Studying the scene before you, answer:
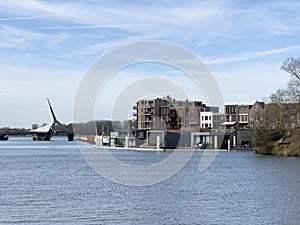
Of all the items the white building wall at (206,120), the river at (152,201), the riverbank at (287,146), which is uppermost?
the white building wall at (206,120)

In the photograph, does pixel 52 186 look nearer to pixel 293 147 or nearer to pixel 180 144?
pixel 293 147

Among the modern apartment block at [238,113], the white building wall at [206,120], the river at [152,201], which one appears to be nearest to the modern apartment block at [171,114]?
the white building wall at [206,120]

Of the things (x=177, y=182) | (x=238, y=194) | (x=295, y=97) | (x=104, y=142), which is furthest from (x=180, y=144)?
(x=238, y=194)

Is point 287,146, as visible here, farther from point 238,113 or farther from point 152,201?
point 152,201

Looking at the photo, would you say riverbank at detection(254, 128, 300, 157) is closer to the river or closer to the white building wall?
the river

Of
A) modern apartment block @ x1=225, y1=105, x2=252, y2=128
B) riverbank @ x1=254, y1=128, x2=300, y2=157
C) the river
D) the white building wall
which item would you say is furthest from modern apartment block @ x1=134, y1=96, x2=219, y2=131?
the river

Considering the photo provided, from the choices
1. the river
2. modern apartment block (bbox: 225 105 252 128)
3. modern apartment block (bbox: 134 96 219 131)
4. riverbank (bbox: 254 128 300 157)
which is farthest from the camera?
modern apartment block (bbox: 225 105 252 128)

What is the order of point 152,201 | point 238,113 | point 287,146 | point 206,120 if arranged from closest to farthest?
point 152,201
point 287,146
point 206,120
point 238,113

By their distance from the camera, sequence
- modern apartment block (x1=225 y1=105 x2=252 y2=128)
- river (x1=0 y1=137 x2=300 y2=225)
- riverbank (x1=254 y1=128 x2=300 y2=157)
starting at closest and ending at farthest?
river (x1=0 y1=137 x2=300 y2=225), riverbank (x1=254 y1=128 x2=300 y2=157), modern apartment block (x1=225 y1=105 x2=252 y2=128)

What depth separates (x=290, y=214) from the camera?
30.7m

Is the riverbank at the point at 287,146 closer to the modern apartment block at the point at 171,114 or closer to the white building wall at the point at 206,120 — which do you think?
the modern apartment block at the point at 171,114

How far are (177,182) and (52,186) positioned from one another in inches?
383

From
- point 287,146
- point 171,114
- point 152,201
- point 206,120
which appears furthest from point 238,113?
point 152,201

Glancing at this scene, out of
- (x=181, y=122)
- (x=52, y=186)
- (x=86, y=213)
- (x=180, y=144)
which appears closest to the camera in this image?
(x=86, y=213)
